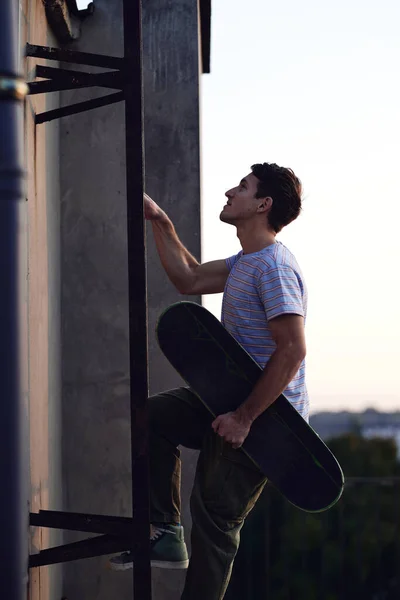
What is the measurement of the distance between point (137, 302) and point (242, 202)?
0.51m

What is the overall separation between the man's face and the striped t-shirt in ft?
0.58

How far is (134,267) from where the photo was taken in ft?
10.9

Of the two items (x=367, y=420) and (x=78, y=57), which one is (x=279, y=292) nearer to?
(x=78, y=57)

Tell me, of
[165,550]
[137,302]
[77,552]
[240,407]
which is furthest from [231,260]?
[77,552]

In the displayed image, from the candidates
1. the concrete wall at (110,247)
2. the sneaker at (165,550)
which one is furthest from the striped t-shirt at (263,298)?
the concrete wall at (110,247)

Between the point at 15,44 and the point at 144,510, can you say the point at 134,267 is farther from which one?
the point at 15,44

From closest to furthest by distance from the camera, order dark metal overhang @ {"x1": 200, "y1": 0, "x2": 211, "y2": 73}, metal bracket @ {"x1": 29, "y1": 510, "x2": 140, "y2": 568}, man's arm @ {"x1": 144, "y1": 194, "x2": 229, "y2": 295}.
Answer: metal bracket @ {"x1": 29, "y1": 510, "x2": 140, "y2": 568}
man's arm @ {"x1": 144, "y1": 194, "x2": 229, "y2": 295}
dark metal overhang @ {"x1": 200, "y1": 0, "x2": 211, "y2": 73}

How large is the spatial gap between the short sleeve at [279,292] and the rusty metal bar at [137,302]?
44cm

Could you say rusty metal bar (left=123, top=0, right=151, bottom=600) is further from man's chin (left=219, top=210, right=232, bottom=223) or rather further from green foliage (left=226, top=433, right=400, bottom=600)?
green foliage (left=226, top=433, right=400, bottom=600)

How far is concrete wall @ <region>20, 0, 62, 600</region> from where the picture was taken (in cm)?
347

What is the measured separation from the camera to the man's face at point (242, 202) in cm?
334

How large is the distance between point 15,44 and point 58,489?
8.10ft

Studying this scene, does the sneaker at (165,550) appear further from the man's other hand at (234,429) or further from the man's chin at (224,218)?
the man's chin at (224,218)

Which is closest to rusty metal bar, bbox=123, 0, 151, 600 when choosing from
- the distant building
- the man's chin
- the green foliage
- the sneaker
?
the sneaker
